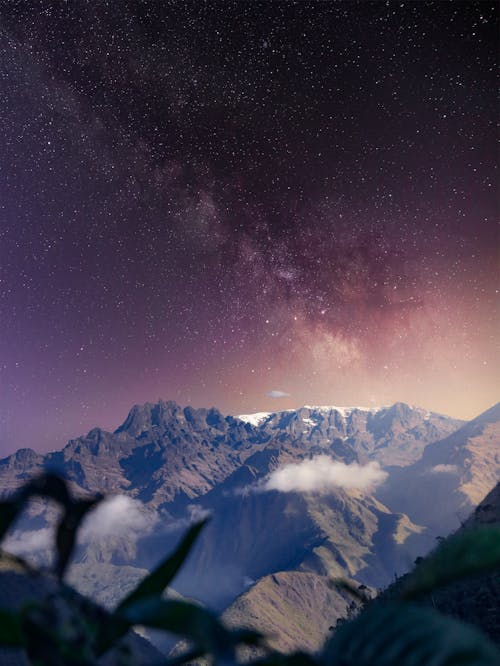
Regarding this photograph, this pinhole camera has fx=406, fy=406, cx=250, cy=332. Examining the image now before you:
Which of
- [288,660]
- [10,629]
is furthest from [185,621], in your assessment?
[10,629]

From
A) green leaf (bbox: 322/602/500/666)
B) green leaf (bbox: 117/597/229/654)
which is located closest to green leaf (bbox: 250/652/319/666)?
green leaf (bbox: 322/602/500/666)

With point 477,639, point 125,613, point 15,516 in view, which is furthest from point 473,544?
point 15,516

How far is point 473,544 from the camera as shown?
119 centimetres

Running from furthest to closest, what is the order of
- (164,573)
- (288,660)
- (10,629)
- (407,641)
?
(164,573) → (10,629) → (288,660) → (407,641)

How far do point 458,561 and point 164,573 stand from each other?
1103 millimetres

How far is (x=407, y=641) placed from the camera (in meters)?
1.02

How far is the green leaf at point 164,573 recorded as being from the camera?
159 cm

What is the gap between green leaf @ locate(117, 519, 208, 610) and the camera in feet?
5.21

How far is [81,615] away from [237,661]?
0.60 m

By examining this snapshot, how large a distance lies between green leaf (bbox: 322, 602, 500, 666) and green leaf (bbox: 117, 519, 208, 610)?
63cm

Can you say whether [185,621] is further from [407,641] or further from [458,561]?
[458,561]

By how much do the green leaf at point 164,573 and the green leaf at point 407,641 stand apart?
0.63m

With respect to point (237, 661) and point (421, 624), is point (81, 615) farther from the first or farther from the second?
point (421, 624)

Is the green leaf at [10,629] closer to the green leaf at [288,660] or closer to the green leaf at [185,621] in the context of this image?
the green leaf at [185,621]
